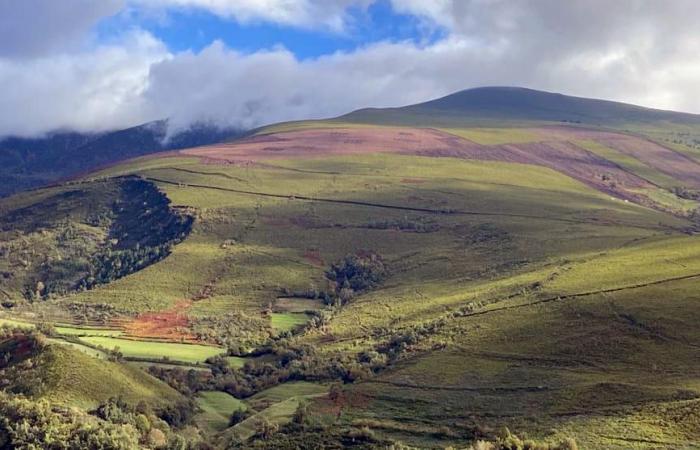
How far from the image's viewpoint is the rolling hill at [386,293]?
71.1 metres

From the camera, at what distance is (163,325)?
109688mm

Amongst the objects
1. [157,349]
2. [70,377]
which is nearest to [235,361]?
[157,349]

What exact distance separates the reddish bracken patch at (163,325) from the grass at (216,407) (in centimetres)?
2071

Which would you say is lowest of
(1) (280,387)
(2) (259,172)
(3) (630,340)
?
(1) (280,387)

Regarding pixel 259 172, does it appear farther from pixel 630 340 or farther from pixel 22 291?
pixel 630 340

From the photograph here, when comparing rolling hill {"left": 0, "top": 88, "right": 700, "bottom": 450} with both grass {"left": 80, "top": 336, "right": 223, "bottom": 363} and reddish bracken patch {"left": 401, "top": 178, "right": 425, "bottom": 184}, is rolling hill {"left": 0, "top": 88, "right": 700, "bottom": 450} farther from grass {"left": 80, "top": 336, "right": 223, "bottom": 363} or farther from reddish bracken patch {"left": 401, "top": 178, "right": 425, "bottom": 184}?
grass {"left": 80, "top": 336, "right": 223, "bottom": 363}

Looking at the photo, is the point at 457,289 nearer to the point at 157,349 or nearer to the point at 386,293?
the point at 386,293

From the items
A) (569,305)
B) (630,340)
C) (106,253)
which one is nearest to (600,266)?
(569,305)

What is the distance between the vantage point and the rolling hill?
2800 inches

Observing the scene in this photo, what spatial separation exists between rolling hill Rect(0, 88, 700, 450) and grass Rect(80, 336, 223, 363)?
54 centimetres

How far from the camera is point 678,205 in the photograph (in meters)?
180

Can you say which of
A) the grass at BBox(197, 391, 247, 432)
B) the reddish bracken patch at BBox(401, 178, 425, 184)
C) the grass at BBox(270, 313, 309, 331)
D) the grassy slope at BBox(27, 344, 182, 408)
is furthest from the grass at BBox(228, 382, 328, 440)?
the reddish bracken patch at BBox(401, 178, 425, 184)

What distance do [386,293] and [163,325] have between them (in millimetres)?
30737

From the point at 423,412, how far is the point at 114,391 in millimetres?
27650
